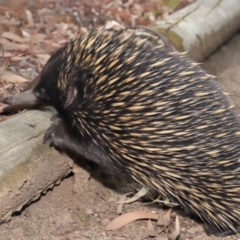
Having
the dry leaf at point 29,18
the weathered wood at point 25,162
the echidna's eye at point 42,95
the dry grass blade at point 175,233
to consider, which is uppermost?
the dry leaf at point 29,18

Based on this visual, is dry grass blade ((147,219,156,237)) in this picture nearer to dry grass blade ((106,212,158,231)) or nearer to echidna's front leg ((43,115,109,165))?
dry grass blade ((106,212,158,231))

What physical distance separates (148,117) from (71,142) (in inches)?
18.8

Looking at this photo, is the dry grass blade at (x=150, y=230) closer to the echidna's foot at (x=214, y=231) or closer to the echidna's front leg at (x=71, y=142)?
the echidna's foot at (x=214, y=231)

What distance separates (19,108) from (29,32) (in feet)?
5.57

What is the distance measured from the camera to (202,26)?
15.0ft

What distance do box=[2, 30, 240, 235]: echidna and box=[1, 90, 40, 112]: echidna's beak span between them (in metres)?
0.13

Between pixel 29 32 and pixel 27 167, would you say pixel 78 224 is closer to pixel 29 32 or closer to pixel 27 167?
pixel 27 167

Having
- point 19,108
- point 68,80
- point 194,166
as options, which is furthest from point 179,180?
point 19,108

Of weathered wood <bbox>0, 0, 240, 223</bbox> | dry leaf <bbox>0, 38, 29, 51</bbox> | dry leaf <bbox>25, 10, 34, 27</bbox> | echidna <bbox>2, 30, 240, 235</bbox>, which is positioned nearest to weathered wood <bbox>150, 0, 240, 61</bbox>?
dry leaf <bbox>0, 38, 29, 51</bbox>

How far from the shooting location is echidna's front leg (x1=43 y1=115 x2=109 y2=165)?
2719mm

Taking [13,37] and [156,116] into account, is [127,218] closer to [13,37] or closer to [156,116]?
[156,116]

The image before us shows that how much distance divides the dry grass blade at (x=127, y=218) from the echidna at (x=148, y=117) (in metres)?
0.23

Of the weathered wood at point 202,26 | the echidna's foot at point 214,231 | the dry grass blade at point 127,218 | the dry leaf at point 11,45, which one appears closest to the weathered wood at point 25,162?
the dry grass blade at point 127,218

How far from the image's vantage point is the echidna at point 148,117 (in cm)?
256
